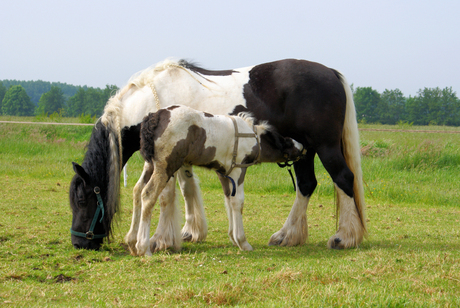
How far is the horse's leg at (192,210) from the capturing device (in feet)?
18.2

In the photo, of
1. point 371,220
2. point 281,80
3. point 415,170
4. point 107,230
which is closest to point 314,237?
point 371,220

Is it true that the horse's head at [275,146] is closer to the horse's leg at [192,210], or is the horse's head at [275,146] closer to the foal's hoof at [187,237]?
the horse's leg at [192,210]

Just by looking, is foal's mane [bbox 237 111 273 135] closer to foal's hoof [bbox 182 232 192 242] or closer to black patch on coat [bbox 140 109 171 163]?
black patch on coat [bbox 140 109 171 163]

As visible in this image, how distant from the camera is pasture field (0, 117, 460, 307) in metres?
3.04

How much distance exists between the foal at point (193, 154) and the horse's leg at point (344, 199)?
0.41 metres

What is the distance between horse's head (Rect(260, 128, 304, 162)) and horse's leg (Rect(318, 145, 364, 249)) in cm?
38

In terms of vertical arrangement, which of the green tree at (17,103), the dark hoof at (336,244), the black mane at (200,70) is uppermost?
the green tree at (17,103)

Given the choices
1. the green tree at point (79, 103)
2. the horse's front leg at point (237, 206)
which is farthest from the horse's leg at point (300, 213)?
the green tree at point (79, 103)

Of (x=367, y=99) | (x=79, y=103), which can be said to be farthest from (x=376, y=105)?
(x=79, y=103)

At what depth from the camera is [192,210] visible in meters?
5.70

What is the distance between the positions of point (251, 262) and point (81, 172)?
211 centimetres

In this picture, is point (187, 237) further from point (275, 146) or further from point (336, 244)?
point (336, 244)

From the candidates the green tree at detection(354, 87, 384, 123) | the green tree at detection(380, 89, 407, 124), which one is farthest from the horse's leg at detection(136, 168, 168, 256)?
the green tree at detection(354, 87, 384, 123)

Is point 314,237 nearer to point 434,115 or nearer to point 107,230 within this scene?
point 107,230
